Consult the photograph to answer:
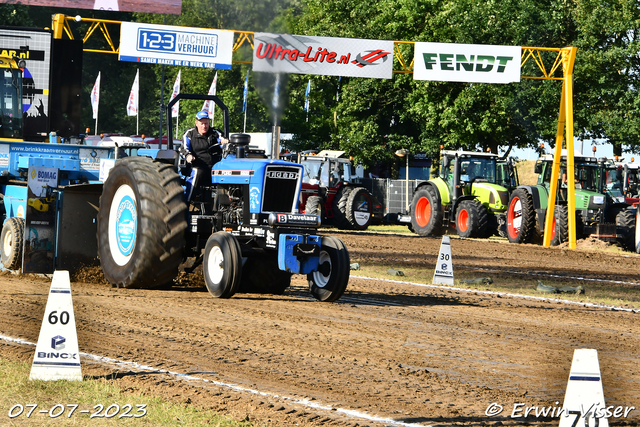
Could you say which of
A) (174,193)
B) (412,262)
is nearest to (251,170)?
(174,193)

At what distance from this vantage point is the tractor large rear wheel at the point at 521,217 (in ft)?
72.4

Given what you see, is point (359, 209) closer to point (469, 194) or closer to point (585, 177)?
point (469, 194)

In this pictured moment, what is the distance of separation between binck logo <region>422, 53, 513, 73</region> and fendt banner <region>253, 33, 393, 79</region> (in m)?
1.15

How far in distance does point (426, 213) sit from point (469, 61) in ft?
19.5

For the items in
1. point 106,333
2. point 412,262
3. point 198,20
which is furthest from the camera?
point 198,20

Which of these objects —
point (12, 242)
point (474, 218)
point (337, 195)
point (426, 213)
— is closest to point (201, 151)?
point (12, 242)

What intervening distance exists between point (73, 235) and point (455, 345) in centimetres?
549

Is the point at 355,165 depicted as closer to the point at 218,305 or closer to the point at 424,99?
the point at 424,99

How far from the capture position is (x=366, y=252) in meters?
19.1

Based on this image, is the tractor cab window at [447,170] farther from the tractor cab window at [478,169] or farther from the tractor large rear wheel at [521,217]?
the tractor large rear wheel at [521,217]

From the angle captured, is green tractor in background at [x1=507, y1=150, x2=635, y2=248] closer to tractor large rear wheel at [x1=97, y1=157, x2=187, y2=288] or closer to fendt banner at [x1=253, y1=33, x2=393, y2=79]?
fendt banner at [x1=253, y1=33, x2=393, y2=79]

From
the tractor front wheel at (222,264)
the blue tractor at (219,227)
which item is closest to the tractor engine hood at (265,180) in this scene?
the blue tractor at (219,227)

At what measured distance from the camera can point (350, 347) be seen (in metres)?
7.20

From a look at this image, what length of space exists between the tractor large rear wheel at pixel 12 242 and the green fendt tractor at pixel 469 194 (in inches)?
578
